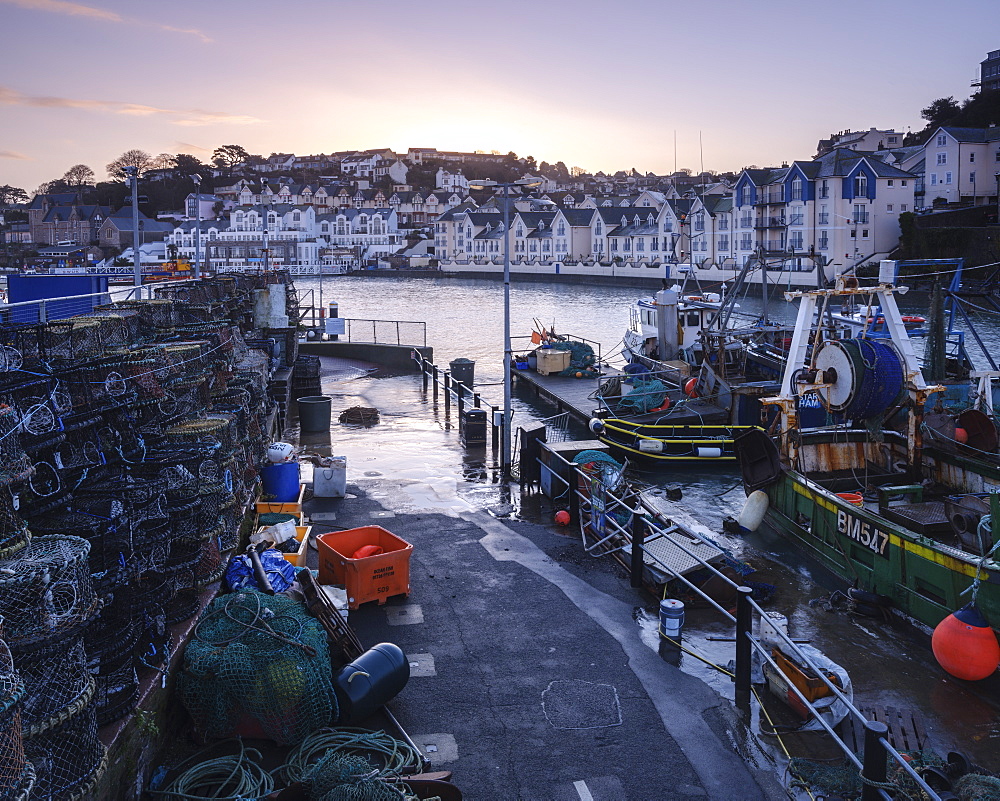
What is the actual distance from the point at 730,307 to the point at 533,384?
358 inches

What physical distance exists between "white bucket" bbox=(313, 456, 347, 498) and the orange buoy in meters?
8.70

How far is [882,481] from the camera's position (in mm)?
14289

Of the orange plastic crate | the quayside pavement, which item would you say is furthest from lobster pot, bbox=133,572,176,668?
the orange plastic crate

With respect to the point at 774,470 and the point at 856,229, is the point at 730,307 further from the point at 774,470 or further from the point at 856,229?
the point at 856,229

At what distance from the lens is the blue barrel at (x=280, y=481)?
12500mm

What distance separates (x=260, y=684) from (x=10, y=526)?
2.12m

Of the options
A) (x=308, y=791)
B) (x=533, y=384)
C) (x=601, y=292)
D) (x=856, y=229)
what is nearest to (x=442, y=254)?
(x=601, y=292)

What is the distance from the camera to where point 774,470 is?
569 inches

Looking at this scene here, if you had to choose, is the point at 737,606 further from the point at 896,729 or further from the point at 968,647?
the point at 968,647

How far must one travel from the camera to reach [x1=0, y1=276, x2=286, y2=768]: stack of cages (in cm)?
459

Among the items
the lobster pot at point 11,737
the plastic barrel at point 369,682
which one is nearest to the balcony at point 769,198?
the plastic barrel at point 369,682

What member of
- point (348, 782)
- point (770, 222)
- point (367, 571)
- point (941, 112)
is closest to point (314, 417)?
point (367, 571)

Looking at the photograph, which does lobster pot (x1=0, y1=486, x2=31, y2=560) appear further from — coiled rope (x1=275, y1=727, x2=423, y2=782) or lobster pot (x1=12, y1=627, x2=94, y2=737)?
coiled rope (x1=275, y1=727, x2=423, y2=782)

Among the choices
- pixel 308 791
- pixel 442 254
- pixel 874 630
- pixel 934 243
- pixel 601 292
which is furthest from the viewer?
pixel 442 254
